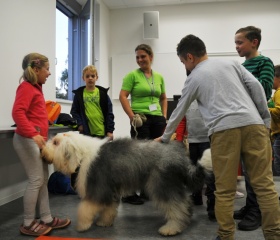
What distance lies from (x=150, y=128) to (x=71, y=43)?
313 cm

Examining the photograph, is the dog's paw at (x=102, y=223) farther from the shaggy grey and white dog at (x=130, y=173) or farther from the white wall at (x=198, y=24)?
the white wall at (x=198, y=24)

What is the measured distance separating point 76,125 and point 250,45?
2021 mm

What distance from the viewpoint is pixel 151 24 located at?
5.87m

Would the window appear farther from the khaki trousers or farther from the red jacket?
the khaki trousers

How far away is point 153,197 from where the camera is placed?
221cm

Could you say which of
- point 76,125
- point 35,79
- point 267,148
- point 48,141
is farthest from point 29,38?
point 267,148

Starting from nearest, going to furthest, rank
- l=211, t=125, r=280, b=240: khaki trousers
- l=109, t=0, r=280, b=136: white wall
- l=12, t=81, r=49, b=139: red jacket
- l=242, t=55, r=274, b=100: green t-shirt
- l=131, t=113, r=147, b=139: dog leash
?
l=211, t=125, r=280, b=240: khaki trousers
l=12, t=81, r=49, b=139: red jacket
l=242, t=55, r=274, b=100: green t-shirt
l=131, t=113, r=147, b=139: dog leash
l=109, t=0, r=280, b=136: white wall

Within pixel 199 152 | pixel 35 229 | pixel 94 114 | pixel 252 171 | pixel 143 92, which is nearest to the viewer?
pixel 252 171

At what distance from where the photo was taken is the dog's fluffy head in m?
2.24

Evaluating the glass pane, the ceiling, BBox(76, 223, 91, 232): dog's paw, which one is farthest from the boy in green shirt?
the ceiling

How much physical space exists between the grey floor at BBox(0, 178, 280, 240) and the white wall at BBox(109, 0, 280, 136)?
342 centimetres

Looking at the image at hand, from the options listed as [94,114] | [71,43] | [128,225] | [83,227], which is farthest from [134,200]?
[71,43]

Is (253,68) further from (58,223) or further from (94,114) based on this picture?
(58,223)

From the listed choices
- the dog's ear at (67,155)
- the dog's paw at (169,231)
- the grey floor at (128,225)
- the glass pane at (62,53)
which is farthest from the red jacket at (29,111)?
the glass pane at (62,53)
